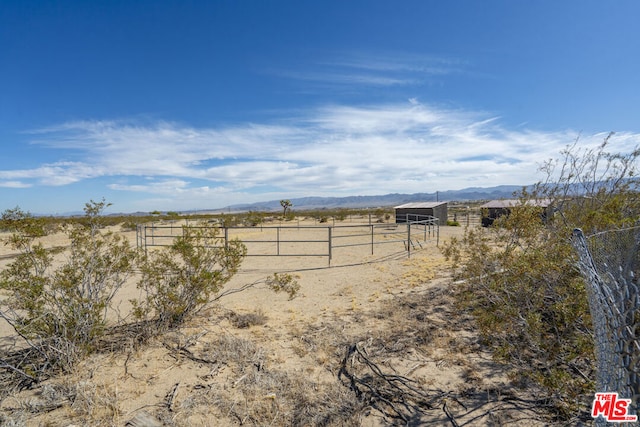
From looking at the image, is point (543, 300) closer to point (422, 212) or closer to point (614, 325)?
point (614, 325)

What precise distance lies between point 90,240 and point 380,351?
Result: 472 cm

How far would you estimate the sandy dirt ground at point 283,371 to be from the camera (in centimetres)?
339

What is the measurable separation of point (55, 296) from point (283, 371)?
3.30 metres

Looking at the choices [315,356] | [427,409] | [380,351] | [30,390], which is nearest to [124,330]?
[30,390]

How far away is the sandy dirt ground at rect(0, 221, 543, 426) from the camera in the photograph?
11.1 ft

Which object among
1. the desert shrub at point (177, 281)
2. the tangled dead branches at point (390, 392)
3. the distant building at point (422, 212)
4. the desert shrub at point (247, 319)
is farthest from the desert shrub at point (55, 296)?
the distant building at point (422, 212)

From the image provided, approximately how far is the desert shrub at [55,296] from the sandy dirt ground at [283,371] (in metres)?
0.37

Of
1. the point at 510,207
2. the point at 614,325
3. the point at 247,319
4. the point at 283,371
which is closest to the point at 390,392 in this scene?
the point at 283,371

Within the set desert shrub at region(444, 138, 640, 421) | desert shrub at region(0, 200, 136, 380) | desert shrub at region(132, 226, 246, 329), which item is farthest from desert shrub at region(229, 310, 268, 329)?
desert shrub at region(444, 138, 640, 421)

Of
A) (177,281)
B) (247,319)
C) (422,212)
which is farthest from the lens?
(422,212)

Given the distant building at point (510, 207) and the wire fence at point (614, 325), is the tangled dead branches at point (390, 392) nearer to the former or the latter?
the wire fence at point (614, 325)

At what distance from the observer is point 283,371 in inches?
171

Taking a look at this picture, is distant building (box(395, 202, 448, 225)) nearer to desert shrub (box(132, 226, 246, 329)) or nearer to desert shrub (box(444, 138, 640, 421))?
desert shrub (box(444, 138, 640, 421))

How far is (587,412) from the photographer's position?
318 cm
